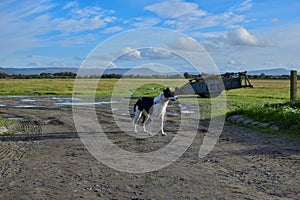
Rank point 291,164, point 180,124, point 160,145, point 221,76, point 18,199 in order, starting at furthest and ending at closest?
1. point 221,76
2. point 180,124
3. point 160,145
4. point 291,164
5. point 18,199

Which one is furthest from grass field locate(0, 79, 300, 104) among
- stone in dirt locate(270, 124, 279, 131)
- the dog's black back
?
the dog's black back

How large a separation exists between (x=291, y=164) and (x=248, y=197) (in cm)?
275

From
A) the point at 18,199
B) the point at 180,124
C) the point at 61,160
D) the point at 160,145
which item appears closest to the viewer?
the point at 18,199

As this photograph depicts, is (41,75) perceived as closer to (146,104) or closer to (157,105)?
(146,104)

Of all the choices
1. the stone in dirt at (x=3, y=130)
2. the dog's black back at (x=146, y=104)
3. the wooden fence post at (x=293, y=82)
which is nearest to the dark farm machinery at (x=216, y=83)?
the wooden fence post at (x=293, y=82)

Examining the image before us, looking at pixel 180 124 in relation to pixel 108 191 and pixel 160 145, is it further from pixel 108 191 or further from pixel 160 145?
pixel 108 191

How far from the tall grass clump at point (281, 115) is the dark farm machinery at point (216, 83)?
1584 centimetres

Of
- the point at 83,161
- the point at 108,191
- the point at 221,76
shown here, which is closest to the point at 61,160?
the point at 83,161

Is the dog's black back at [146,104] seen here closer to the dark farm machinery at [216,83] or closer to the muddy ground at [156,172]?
the muddy ground at [156,172]

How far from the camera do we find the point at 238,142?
440 inches

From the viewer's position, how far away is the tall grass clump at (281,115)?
12511 millimetres

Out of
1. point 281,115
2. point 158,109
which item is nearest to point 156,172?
point 158,109

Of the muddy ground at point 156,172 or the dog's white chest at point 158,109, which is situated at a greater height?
the dog's white chest at point 158,109

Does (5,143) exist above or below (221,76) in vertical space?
below
